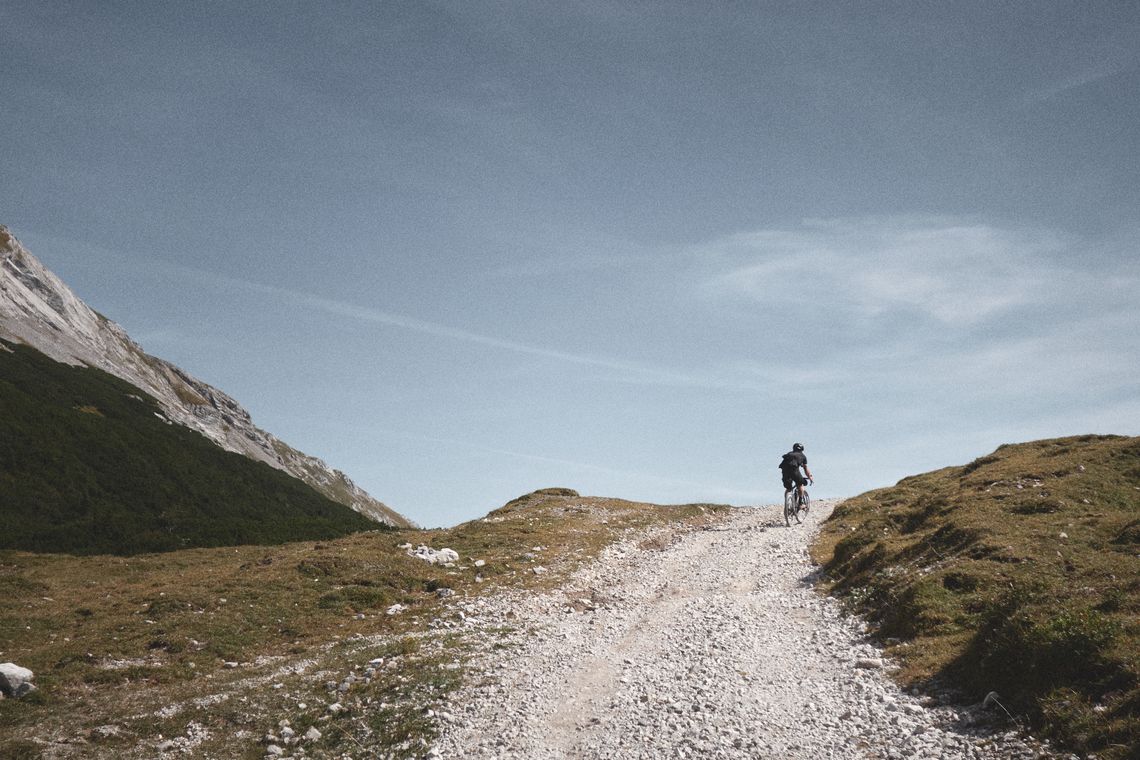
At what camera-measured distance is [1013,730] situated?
1090cm

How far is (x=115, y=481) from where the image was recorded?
63.0 meters

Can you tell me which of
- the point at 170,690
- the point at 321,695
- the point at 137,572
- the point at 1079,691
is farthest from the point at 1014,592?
the point at 137,572

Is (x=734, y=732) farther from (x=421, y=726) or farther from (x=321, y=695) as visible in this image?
(x=321, y=695)

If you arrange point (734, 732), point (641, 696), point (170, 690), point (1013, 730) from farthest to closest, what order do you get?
point (170, 690) < point (641, 696) < point (734, 732) < point (1013, 730)

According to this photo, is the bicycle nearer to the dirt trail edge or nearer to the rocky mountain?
the dirt trail edge

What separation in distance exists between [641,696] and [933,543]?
559 inches

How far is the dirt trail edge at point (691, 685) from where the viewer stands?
11711 mm

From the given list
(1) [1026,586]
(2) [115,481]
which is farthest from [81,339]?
(1) [1026,586]

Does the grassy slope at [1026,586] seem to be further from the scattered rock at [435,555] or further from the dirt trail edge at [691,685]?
the scattered rock at [435,555]

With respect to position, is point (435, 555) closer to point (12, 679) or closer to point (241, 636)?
point (241, 636)

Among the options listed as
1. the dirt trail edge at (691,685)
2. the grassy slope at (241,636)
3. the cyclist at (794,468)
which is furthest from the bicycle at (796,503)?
the dirt trail edge at (691,685)

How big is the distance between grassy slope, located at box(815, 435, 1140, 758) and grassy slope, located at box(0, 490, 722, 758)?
10.8m

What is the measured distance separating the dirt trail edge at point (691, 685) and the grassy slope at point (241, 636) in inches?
57.9

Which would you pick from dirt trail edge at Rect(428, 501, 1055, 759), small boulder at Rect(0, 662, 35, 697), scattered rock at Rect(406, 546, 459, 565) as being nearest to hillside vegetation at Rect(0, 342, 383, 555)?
scattered rock at Rect(406, 546, 459, 565)
